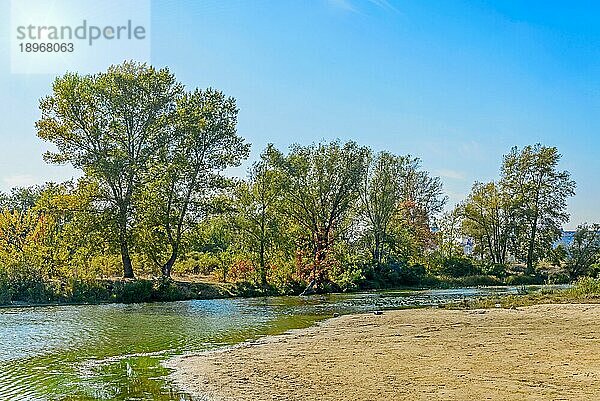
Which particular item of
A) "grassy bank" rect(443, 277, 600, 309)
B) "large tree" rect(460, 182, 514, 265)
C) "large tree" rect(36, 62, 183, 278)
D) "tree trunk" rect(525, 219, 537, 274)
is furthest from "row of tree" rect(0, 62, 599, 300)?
"grassy bank" rect(443, 277, 600, 309)

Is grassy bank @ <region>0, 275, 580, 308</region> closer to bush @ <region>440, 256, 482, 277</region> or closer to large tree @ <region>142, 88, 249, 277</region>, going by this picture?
large tree @ <region>142, 88, 249, 277</region>

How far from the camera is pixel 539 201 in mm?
67688

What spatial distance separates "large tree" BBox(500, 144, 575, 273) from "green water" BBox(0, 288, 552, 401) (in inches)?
1549

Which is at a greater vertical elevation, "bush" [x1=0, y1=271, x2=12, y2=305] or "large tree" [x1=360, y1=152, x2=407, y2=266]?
"large tree" [x1=360, y1=152, x2=407, y2=266]

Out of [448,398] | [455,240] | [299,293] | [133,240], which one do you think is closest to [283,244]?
[299,293]

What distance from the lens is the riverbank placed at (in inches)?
439

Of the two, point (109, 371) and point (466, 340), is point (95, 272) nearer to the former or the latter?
point (109, 371)

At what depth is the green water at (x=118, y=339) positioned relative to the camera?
13.0 m

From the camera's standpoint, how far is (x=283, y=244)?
49281 mm

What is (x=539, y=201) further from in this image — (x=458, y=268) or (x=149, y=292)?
(x=149, y=292)

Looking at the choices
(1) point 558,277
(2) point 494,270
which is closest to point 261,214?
(2) point 494,270

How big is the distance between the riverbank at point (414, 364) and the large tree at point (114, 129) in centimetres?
2523

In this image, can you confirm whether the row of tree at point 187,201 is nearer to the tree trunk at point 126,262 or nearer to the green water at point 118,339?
the tree trunk at point 126,262

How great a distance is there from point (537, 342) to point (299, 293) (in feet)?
103
